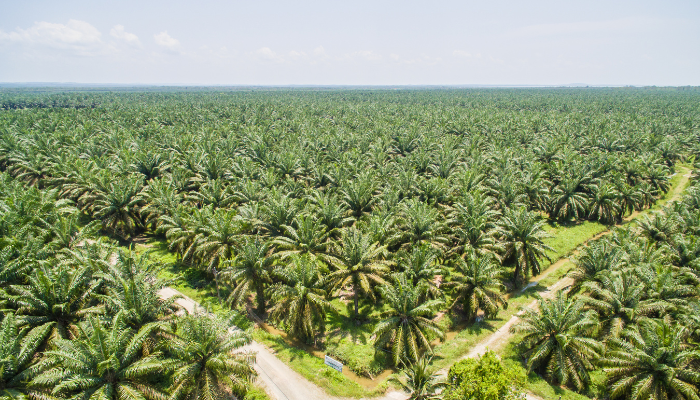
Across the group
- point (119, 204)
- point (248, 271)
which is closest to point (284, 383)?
point (248, 271)

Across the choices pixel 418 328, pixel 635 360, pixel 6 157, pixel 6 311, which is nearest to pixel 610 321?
pixel 635 360

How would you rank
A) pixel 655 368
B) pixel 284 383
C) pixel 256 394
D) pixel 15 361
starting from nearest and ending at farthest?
pixel 15 361 → pixel 655 368 → pixel 256 394 → pixel 284 383

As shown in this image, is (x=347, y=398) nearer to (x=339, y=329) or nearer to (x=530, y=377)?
(x=339, y=329)

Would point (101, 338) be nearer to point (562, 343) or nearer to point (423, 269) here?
point (423, 269)

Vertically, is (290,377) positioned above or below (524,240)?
below

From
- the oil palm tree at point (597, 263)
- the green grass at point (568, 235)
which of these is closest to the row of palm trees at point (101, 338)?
the oil palm tree at point (597, 263)

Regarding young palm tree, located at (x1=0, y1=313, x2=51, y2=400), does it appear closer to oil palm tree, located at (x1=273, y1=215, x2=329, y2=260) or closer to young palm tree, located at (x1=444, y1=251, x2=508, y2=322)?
oil palm tree, located at (x1=273, y1=215, x2=329, y2=260)
